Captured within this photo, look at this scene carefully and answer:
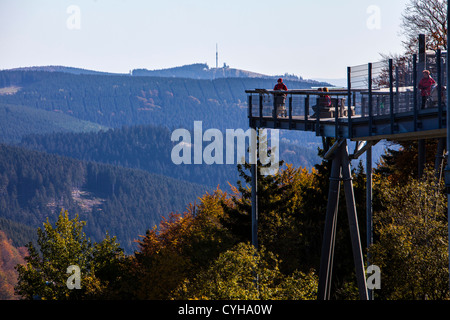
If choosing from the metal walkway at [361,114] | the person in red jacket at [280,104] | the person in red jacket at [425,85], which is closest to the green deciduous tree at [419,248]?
the metal walkway at [361,114]

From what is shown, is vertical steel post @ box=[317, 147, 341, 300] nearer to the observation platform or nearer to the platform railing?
the observation platform

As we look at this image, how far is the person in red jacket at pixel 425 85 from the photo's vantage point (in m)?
24.6

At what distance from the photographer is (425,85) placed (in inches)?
974

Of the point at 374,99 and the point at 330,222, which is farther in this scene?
the point at 330,222

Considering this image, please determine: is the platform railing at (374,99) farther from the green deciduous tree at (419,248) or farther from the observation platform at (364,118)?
the green deciduous tree at (419,248)

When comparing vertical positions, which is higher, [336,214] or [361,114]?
[361,114]

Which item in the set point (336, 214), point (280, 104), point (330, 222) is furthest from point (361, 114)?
point (280, 104)

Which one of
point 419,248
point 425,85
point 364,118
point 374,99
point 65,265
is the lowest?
A: point 65,265

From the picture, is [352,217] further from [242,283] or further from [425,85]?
[425,85]

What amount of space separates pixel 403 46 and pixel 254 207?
19.7 m

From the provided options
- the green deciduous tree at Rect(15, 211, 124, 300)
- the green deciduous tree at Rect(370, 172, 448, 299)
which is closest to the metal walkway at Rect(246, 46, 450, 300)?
the green deciduous tree at Rect(370, 172, 448, 299)

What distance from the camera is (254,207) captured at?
41500 mm

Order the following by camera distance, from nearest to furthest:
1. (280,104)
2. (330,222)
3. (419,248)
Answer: (419,248) < (330,222) < (280,104)
